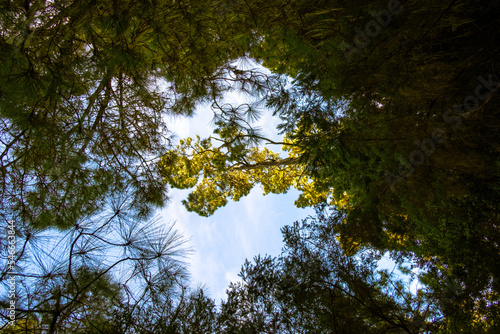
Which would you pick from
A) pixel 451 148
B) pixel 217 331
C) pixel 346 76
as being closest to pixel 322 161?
pixel 346 76

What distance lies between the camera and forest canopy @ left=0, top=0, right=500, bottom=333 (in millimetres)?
2553

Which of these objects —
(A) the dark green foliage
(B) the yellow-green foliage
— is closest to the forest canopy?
(A) the dark green foliage

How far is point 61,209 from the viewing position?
10.8ft

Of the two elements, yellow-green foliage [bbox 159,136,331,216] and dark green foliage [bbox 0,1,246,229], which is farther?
yellow-green foliage [bbox 159,136,331,216]

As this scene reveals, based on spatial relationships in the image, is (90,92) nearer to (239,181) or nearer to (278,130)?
(278,130)

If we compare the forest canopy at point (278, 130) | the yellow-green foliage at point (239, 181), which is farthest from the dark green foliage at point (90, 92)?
the yellow-green foliage at point (239, 181)

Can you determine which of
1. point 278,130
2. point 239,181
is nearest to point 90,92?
point 278,130

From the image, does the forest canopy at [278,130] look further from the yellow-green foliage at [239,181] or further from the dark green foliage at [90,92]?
the yellow-green foliage at [239,181]

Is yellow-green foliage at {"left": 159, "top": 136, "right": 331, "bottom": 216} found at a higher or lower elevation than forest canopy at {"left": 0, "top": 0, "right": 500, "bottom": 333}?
higher

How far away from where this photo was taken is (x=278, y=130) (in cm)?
471

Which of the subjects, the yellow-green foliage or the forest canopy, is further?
the yellow-green foliage

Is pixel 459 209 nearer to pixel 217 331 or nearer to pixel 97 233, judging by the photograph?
pixel 217 331

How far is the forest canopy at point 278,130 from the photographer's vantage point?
2.55 metres

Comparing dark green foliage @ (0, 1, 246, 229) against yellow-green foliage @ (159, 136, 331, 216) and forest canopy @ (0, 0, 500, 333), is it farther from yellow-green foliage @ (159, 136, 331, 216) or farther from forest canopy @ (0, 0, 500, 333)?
yellow-green foliage @ (159, 136, 331, 216)
